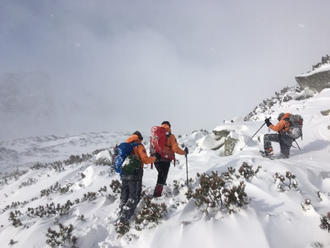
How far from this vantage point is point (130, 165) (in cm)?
479

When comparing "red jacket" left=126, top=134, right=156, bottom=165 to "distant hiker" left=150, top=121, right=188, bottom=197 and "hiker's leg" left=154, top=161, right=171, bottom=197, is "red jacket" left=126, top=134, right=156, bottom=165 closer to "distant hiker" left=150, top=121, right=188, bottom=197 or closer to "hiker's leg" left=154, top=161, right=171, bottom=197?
"distant hiker" left=150, top=121, right=188, bottom=197

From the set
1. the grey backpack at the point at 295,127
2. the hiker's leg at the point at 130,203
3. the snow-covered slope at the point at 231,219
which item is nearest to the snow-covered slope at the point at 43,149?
the snow-covered slope at the point at 231,219

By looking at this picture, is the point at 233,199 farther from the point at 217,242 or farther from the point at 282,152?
the point at 282,152

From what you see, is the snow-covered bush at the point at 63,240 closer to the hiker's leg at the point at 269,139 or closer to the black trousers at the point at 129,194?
the black trousers at the point at 129,194

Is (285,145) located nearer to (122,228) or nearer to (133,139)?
(133,139)

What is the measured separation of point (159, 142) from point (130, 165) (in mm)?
1028

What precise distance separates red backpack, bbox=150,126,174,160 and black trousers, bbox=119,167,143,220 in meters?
0.74

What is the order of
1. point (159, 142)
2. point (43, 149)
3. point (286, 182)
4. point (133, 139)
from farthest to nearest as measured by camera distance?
point (43, 149)
point (159, 142)
point (133, 139)
point (286, 182)

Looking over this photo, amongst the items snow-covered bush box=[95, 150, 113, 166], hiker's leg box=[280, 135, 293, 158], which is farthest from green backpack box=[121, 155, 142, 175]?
snow-covered bush box=[95, 150, 113, 166]

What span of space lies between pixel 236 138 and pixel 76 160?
14061 millimetres

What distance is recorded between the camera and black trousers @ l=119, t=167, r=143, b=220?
15.6 feet

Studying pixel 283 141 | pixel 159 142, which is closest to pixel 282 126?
pixel 283 141

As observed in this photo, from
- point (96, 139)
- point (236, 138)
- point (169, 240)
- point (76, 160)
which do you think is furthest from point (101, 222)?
point (96, 139)

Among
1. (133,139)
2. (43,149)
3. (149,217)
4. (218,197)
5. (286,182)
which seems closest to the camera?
(218,197)
